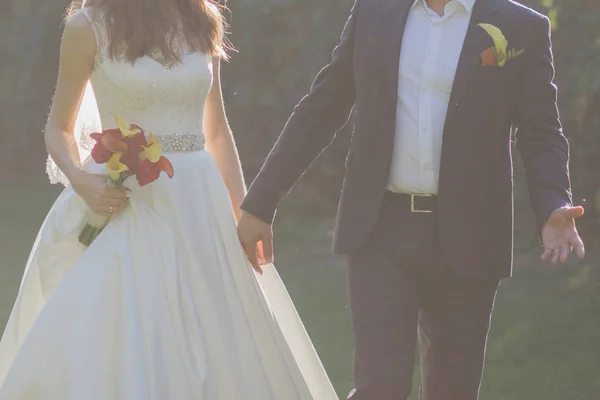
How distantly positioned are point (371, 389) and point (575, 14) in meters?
5.47

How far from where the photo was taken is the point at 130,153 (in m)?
4.15

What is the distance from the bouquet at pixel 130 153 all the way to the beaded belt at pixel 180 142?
0.35 meters

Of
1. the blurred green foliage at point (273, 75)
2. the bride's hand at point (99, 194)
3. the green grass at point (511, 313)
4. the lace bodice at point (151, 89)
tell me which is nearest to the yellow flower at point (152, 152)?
the bride's hand at point (99, 194)

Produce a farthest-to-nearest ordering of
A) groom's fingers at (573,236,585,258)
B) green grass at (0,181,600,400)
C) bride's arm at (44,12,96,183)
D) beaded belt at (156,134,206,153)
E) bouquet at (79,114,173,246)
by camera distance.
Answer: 1. green grass at (0,181,600,400)
2. beaded belt at (156,134,206,153)
3. bride's arm at (44,12,96,183)
4. bouquet at (79,114,173,246)
5. groom's fingers at (573,236,585,258)

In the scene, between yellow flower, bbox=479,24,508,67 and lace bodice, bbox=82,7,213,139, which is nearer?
yellow flower, bbox=479,24,508,67

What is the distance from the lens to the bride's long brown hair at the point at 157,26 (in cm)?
443

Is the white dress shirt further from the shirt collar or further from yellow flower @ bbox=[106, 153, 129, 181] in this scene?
yellow flower @ bbox=[106, 153, 129, 181]

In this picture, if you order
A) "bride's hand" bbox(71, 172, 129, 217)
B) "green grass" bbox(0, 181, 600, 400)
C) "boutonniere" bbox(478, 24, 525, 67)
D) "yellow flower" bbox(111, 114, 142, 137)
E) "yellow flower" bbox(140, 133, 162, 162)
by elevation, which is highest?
"boutonniere" bbox(478, 24, 525, 67)

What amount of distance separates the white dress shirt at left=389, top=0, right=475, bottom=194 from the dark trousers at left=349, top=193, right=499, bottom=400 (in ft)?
0.34

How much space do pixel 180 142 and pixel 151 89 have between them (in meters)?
0.25

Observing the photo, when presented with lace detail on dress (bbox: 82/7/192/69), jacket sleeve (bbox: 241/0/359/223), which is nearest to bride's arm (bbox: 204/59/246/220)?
lace detail on dress (bbox: 82/7/192/69)

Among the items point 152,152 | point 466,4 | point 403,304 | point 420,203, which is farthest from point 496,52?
point 152,152

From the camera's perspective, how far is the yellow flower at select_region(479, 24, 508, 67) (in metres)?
3.97

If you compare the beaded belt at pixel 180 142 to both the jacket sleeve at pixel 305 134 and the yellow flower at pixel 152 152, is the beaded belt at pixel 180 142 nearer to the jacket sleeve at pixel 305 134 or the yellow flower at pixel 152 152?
the yellow flower at pixel 152 152
